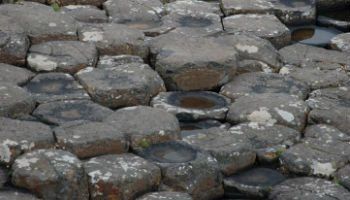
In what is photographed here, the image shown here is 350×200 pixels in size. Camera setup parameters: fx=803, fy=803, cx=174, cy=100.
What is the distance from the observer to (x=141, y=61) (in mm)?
5477

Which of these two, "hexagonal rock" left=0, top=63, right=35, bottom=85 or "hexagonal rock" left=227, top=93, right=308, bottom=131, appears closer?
"hexagonal rock" left=227, top=93, right=308, bottom=131

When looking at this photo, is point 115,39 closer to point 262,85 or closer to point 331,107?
point 262,85

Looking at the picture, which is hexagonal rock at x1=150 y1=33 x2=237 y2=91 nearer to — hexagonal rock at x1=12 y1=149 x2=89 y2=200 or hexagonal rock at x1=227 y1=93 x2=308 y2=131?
hexagonal rock at x1=227 y1=93 x2=308 y2=131

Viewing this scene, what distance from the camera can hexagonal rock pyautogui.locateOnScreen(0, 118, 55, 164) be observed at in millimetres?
4152

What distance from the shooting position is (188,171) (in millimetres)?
4277

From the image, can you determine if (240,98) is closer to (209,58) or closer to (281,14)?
(209,58)

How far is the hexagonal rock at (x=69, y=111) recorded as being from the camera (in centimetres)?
466

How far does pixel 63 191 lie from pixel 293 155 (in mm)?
1344

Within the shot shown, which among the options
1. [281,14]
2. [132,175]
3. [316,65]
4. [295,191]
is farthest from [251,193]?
[281,14]

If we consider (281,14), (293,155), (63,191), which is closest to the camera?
(63,191)

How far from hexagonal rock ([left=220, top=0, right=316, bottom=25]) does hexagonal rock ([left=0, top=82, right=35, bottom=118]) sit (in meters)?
2.24

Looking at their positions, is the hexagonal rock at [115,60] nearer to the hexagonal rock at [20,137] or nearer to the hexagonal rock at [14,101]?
the hexagonal rock at [14,101]

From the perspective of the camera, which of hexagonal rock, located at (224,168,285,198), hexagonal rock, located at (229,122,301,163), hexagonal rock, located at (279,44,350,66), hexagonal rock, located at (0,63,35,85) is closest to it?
hexagonal rock, located at (224,168,285,198)

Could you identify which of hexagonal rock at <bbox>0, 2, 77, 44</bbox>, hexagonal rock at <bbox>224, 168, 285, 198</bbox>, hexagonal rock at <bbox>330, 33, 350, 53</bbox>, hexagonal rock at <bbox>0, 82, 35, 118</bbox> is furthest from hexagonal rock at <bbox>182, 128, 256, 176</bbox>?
hexagonal rock at <bbox>330, 33, 350, 53</bbox>
